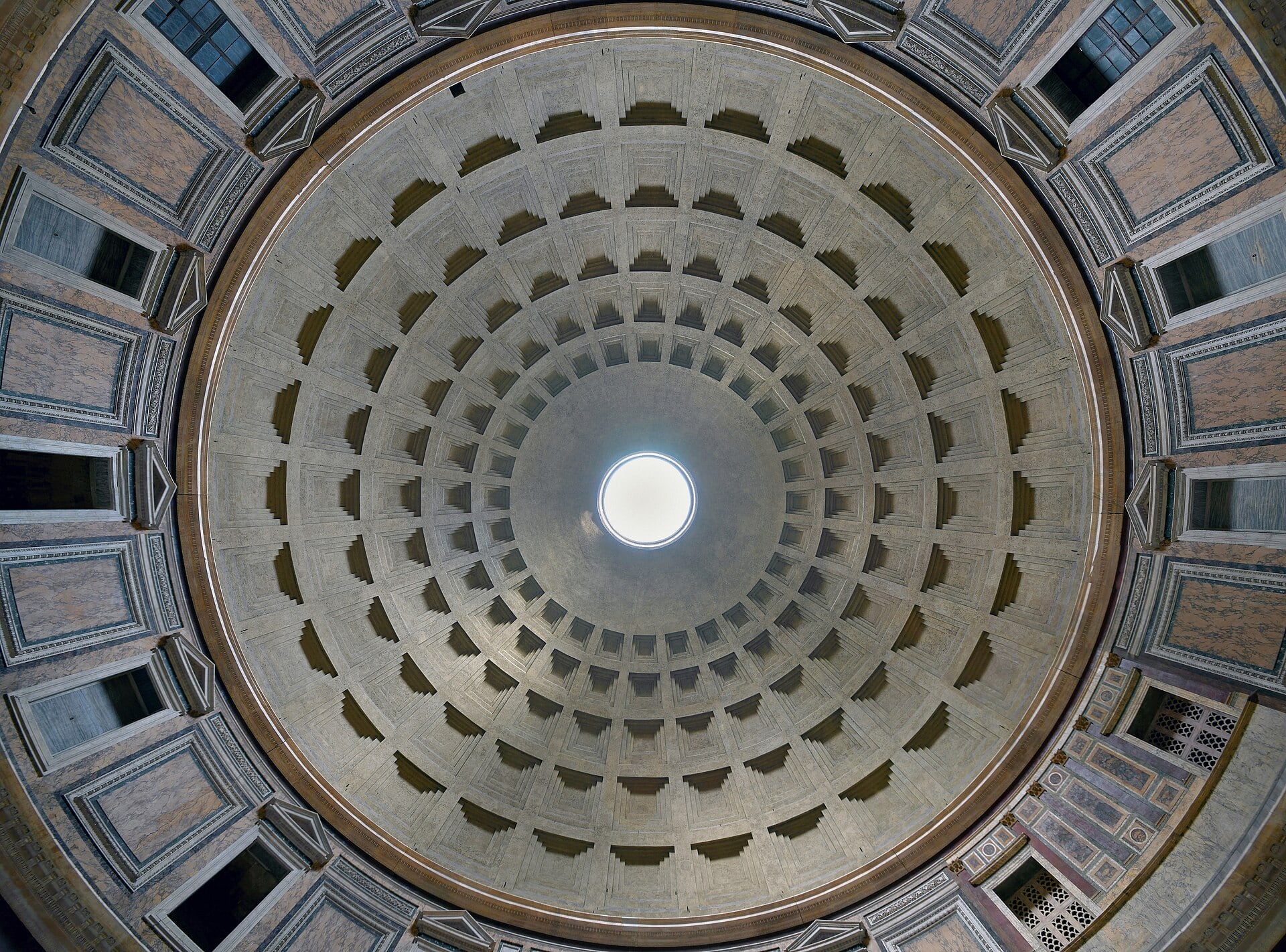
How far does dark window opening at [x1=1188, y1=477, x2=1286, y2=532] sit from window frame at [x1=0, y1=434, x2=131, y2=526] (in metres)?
26.1

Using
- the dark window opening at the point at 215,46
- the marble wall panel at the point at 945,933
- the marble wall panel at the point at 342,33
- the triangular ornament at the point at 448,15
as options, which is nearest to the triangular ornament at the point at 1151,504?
the marble wall panel at the point at 945,933

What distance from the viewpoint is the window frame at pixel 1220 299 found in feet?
47.7

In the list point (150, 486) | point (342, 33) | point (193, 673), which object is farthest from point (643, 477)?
point (342, 33)

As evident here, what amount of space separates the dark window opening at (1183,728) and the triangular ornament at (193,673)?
25245 millimetres

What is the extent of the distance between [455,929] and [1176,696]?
21.8 meters

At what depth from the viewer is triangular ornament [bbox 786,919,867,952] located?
22.6 m

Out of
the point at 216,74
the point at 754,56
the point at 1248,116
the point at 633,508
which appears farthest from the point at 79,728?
the point at 1248,116

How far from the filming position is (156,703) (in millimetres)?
19703

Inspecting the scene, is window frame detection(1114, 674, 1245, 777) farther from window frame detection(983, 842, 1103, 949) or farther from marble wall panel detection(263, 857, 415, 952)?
marble wall panel detection(263, 857, 415, 952)

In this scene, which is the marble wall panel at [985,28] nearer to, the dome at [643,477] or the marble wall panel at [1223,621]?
the dome at [643,477]

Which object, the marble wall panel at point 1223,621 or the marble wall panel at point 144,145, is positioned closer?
the marble wall panel at point 144,145

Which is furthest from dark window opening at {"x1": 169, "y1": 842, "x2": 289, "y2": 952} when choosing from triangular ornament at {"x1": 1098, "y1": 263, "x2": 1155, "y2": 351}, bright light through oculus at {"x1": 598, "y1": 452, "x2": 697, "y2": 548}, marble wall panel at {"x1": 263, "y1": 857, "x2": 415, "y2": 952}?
triangular ornament at {"x1": 1098, "y1": 263, "x2": 1155, "y2": 351}

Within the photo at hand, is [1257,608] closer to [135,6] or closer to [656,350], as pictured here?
[656,350]

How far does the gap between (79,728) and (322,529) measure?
8.50 meters
